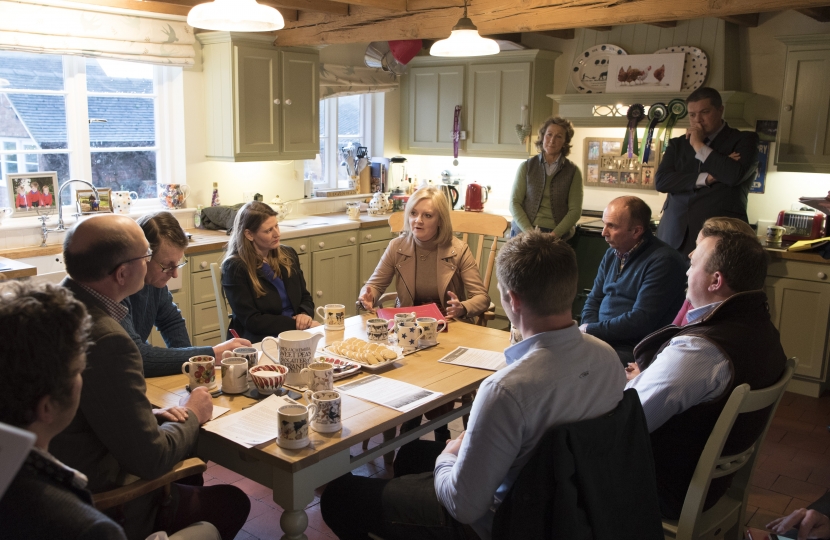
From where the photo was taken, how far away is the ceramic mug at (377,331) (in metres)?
2.71

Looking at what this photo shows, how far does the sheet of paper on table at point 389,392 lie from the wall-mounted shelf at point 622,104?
136 inches

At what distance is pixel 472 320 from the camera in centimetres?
335

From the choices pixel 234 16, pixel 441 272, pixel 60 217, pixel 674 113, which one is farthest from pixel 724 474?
pixel 60 217

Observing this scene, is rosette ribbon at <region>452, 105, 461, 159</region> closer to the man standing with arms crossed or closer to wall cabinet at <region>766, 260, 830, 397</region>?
the man standing with arms crossed

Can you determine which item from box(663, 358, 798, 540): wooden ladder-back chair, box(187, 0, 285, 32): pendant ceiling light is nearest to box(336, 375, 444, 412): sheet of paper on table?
box(663, 358, 798, 540): wooden ladder-back chair

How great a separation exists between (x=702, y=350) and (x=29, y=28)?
12.6 ft

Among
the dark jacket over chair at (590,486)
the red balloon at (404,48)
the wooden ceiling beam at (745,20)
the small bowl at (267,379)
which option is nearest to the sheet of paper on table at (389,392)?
the small bowl at (267,379)

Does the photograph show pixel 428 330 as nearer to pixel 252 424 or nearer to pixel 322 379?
Answer: pixel 322 379

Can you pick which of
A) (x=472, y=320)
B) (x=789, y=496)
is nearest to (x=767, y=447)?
(x=789, y=496)

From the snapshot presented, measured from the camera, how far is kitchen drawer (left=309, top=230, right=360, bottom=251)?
5.16m

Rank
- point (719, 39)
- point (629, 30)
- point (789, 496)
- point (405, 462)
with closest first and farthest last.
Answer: point (405, 462)
point (789, 496)
point (719, 39)
point (629, 30)

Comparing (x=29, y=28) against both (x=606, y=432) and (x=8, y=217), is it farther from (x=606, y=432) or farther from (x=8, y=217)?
(x=606, y=432)

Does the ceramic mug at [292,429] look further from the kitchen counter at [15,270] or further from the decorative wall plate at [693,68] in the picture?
the decorative wall plate at [693,68]

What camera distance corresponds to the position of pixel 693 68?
4.96m
